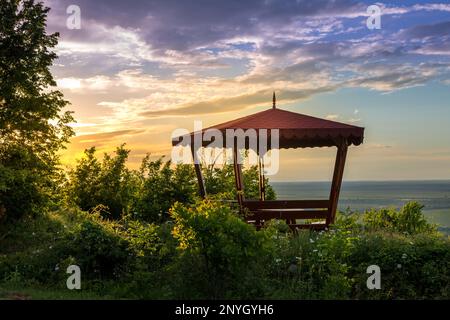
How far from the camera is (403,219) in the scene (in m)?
16.8

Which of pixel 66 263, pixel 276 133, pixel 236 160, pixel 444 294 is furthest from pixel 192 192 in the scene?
pixel 444 294

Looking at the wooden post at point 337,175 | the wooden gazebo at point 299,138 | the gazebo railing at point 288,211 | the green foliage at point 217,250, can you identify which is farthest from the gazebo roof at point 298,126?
the green foliage at point 217,250

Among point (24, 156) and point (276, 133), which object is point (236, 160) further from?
point (24, 156)

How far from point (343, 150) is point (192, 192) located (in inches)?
254

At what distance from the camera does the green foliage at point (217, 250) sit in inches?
331

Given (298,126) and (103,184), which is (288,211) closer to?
(298,126)

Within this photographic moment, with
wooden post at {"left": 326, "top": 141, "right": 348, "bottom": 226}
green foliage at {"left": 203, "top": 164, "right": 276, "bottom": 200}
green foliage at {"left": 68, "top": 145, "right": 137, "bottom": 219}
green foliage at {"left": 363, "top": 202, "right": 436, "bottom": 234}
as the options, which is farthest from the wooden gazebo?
green foliage at {"left": 68, "top": 145, "right": 137, "bottom": 219}

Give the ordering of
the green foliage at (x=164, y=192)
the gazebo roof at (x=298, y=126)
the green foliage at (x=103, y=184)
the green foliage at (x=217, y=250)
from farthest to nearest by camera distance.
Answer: the green foliage at (x=103, y=184) → the green foliage at (x=164, y=192) → the gazebo roof at (x=298, y=126) → the green foliage at (x=217, y=250)

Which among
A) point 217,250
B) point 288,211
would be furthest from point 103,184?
point 217,250

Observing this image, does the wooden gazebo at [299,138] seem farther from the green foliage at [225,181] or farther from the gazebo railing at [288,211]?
the green foliage at [225,181]

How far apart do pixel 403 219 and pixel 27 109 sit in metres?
11.4

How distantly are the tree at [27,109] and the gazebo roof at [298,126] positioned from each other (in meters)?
5.09
